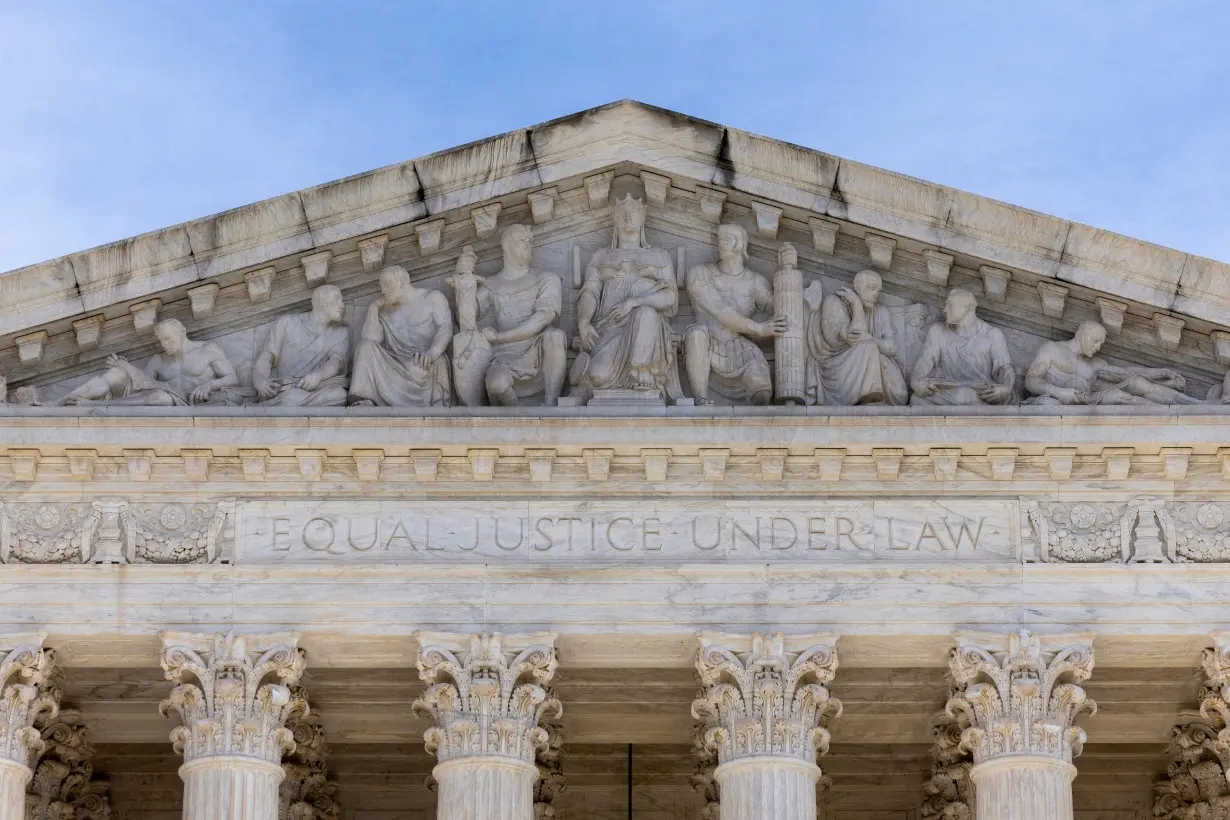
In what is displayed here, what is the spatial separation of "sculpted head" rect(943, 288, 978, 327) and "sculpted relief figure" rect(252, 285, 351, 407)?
6907mm

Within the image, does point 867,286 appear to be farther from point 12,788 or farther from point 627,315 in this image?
point 12,788

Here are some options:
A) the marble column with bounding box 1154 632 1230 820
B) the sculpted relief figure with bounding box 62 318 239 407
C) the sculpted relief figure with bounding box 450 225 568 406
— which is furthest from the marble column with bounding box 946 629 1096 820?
the sculpted relief figure with bounding box 62 318 239 407

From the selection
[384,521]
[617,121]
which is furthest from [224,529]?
[617,121]

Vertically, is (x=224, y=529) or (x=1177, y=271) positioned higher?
(x=1177, y=271)

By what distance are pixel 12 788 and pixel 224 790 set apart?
2407 mm

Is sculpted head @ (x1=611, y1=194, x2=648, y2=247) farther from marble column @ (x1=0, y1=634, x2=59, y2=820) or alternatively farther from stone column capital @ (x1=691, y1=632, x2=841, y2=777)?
marble column @ (x1=0, y1=634, x2=59, y2=820)

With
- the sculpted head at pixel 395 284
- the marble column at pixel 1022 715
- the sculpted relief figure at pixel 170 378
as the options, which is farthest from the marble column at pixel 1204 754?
the sculpted relief figure at pixel 170 378

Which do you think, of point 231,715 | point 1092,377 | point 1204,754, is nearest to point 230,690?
A: point 231,715

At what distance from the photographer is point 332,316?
36688mm

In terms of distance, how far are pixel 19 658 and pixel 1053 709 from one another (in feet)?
37.2

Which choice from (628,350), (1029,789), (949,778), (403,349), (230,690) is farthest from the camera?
(949,778)

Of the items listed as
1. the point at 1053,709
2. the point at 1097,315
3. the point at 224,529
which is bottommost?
the point at 1053,709

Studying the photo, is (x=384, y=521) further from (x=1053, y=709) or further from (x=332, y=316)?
(x=1053, y=709)

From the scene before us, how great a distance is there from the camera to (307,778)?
39.3 metres
